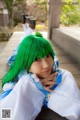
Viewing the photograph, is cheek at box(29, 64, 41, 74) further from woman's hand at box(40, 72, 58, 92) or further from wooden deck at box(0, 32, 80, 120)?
wooden deck at box(0, 32, 80, 120)

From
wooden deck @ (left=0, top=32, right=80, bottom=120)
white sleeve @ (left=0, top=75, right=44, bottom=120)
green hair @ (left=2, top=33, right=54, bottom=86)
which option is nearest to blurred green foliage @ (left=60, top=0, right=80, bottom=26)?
wooden deck @ (left=0, top=32, right=80, bottom=120)

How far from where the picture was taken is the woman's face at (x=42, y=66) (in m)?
0.89

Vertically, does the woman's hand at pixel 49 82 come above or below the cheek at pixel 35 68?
below

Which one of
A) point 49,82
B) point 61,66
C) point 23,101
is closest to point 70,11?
point 61,66

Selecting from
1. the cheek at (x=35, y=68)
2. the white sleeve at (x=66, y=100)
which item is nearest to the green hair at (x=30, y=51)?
the cheek at (x=35, y=68)

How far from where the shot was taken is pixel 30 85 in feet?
2.85

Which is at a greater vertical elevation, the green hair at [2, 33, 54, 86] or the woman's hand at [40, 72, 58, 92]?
the green hair at [2, 33, 54, 86]

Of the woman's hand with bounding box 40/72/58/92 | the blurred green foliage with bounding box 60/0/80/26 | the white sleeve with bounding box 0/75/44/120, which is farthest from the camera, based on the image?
the blurred green foliage with bounding box 60/0/80/26

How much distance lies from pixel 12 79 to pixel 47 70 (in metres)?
0.19

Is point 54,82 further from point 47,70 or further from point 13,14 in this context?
point 13,14

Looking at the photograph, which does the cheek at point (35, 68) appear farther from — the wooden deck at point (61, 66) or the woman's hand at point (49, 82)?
the wooden deck at point (61, 66)

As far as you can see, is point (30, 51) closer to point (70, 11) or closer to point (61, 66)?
point (61, 66)

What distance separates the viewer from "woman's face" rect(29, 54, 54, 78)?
89 centimetres

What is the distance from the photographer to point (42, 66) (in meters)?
0.89
